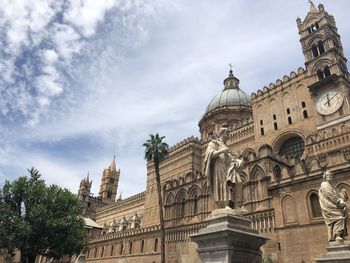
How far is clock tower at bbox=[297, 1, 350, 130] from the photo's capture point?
31141 millimetres

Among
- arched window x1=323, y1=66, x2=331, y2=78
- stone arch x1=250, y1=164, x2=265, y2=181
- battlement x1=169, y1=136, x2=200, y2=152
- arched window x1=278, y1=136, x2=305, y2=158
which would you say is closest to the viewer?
stone arch x1=250, y1=164, x2=265, y2=181

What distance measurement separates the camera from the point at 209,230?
666 centimetres

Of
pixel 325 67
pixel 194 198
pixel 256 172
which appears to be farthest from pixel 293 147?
pixel 194 198

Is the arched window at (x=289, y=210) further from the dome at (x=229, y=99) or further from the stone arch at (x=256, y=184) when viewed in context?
the dome at (x=229, y=99)

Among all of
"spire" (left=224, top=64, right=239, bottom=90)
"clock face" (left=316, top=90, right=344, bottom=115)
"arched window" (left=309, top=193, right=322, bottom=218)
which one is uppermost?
"spire" (left=224, top=64, right=239, bottom=90)

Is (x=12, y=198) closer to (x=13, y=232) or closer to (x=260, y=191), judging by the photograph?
(x=13, y=232)

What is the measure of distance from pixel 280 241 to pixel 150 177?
3021 cm

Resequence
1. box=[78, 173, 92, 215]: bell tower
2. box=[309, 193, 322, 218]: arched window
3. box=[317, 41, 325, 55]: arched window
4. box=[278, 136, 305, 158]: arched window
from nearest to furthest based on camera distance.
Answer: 1. box=[309, 193, 322, 218]: arched window
2. box=[278, 136, 305, 158]: arched window
3. box=[317, 41, 325, 55]: arched window
4. box=[78, 173, 92, 215]: bell tower

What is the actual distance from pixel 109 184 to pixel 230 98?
2001 inches

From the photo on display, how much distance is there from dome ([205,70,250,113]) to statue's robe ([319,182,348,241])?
4233 cm

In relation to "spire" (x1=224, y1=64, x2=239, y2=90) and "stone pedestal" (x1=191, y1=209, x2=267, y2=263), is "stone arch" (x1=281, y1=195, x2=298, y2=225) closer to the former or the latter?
"stone pedestal" (x1=191, y1=209, x2=267, y2=263)

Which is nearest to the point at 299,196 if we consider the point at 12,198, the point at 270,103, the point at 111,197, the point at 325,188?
the point at 325,188

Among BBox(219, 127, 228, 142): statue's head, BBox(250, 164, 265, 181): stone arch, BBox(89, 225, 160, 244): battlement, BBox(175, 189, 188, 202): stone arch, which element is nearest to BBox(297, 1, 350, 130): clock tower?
BBox(250, 164, 265, 181): stone arch

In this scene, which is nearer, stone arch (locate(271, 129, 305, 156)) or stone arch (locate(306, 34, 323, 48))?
stone arch (locate(271, 129, 305, 156))
